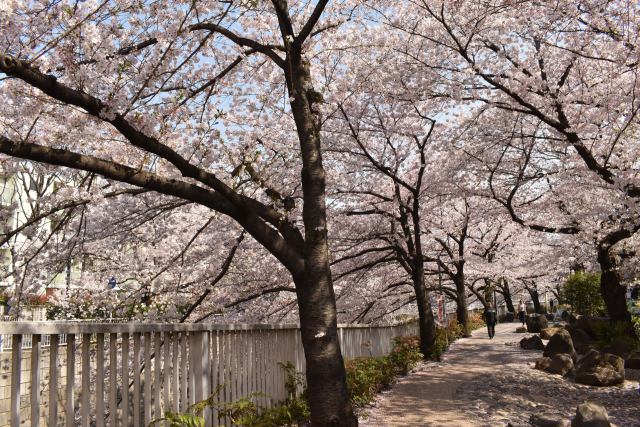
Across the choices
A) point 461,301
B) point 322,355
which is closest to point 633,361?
point 322,355

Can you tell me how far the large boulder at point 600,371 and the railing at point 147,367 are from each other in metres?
5.64

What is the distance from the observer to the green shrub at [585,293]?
22969mm

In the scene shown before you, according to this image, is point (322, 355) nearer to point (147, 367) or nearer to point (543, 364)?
point (147, 367)

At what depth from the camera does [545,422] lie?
21.8 ft

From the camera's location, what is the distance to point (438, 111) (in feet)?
44.3

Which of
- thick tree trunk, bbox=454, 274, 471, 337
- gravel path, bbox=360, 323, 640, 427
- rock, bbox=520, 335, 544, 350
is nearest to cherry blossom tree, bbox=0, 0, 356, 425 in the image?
gravel path, bbox=360, 323, 640, 427

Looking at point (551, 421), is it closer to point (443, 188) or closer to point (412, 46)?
point (412, 46)

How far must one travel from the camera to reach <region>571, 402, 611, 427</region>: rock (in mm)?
6121

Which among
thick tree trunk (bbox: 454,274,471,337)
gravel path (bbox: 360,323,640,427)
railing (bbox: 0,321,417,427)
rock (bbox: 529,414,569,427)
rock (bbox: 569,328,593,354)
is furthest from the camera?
thick tree trunk (bbox: 454,274,471,337)

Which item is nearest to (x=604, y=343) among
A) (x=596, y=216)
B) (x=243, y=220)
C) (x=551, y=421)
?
(x=596, y=216)

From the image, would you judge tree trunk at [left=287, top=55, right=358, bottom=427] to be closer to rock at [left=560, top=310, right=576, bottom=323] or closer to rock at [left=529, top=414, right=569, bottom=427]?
rock at [left=529, top=414, right=569, bottom=427]

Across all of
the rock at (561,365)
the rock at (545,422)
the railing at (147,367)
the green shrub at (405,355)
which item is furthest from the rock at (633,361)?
the railing at (147,367)

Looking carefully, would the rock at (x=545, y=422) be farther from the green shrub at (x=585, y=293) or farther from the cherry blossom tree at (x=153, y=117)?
the green shrub at (x=585, y=293)

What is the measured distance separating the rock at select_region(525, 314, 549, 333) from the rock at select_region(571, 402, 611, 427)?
18647 mm
